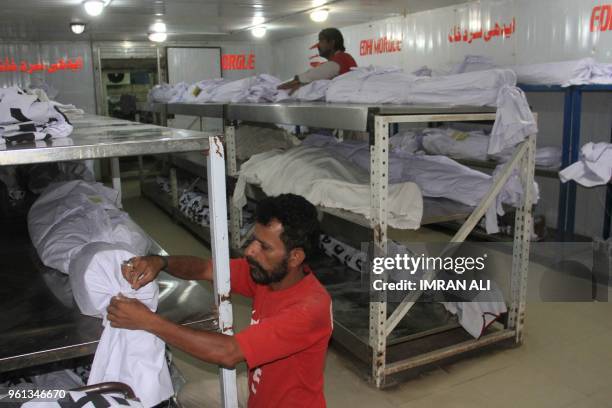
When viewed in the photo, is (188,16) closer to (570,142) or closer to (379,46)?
(379,46)

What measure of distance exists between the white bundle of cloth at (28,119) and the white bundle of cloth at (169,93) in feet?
14.9

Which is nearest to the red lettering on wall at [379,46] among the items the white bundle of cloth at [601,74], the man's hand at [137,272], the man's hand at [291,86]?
the white bundle of cloth at [601,74]

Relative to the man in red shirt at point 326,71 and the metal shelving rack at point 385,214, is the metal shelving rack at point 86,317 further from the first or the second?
the man in red shirt at point 326,71

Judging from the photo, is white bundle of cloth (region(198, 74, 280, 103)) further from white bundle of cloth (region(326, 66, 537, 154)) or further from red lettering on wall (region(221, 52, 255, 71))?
red lettering on wall (region(221, 52, 255, 71))

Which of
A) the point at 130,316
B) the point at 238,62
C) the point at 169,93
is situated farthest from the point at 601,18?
the point at 238,62

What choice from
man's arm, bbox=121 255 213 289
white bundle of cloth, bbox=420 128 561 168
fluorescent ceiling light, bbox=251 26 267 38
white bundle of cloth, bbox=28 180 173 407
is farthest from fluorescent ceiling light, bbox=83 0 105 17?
man's arm, bbox=121 255 213 289

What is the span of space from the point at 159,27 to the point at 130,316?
24.0 ft

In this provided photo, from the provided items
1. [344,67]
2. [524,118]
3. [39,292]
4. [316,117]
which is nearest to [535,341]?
[524,118]

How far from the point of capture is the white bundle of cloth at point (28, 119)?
1421 millimetres

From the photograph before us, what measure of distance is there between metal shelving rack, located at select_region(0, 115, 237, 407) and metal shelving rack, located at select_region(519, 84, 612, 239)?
3800 millimetres

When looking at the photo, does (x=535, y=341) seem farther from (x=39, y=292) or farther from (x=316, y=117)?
(x=39, y=292)

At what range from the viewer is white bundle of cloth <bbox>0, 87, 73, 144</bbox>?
142 cm

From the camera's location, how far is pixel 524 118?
2.79 metres

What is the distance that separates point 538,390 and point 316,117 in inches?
74.1
